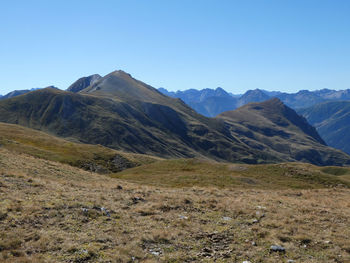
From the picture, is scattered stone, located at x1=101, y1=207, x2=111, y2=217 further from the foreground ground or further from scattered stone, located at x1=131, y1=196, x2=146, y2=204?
scattered stone, located at x1=131, y1=196, x2=146, y2=204

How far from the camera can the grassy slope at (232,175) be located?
53812mm

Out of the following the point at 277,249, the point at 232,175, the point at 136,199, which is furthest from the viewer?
the point at 232,175

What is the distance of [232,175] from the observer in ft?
199

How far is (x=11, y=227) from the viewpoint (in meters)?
14.0

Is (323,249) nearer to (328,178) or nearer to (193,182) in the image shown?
(193,182)

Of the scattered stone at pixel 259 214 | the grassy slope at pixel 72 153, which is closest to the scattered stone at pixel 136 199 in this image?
the scattered stone at pixel 259 214

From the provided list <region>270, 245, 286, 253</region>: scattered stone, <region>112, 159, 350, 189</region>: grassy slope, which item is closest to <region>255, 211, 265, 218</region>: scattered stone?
<region>270, 245, 286, 253</region>: scattered stone

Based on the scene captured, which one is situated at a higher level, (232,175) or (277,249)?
(277,249)

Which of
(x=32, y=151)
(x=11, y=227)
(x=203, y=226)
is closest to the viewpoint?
(x=11, y=227)

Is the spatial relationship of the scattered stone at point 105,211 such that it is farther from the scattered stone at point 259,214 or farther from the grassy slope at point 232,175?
the grassy slope at point 232,175

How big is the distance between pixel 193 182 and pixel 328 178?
34481 millimetres

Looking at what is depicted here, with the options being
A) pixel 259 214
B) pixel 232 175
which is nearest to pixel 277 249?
pixel 259 214

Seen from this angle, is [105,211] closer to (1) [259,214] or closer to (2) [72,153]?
(1) [259,214]

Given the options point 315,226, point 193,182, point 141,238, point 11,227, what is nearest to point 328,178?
point 193,182
